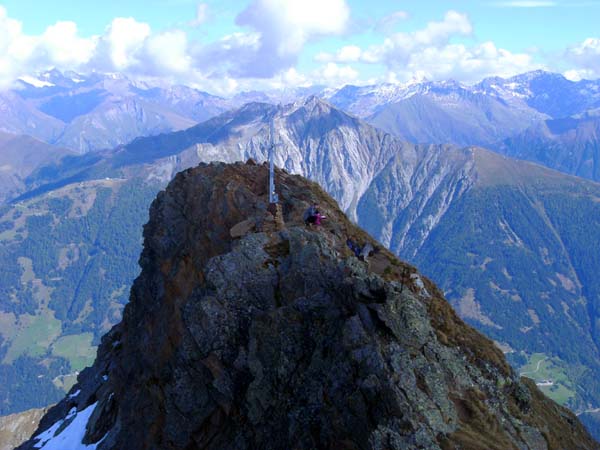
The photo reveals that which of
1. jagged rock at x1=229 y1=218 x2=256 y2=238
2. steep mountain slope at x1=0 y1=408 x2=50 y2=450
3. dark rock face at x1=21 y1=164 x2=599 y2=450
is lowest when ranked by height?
steep mountain slope at x1=0 y1=408 x2=50 y2=450

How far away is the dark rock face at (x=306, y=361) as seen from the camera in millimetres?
24234

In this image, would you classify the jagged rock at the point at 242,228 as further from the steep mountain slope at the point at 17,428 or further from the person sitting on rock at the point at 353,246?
the steep mountain slope at the point at 17,428

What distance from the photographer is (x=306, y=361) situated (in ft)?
91.2

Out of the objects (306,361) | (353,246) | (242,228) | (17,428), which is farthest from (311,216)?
(17,428)

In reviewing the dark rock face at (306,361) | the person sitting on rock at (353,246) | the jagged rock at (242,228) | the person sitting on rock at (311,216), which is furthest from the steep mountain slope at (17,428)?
the person sitting on rock at (353,246)

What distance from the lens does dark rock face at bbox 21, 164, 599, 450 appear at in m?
24.2

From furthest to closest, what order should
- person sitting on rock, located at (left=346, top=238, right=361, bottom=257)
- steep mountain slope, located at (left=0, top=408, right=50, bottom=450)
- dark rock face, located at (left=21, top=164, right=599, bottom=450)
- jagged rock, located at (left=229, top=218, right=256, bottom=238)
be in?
steep mountain slope, located at (left=0, top=408, right=50, bottom=450)
jagged rock, located at (left=229, top=218, right=256, bottom=238)
person sitting on rock, located at (left=346, top=238, right=361, bottom=257)
dark rock face, located at (left=21, top=164, right=599, bottom=450)

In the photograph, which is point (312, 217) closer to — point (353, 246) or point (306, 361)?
point (353, 246)

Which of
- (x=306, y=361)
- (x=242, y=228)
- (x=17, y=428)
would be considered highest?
(x=242, y=228)

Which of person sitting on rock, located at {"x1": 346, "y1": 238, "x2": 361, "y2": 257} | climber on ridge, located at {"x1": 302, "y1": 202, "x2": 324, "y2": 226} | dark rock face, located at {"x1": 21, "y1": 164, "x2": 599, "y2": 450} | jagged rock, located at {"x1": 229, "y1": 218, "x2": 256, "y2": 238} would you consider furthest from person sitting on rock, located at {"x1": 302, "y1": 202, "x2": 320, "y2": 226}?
jagged rock, located at {"x1": 229, "y1": 218, "x2": 256, "y2": 238}

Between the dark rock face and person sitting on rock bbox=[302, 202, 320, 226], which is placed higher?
person sitting on rock bbox=[302, 202, 320, 226]

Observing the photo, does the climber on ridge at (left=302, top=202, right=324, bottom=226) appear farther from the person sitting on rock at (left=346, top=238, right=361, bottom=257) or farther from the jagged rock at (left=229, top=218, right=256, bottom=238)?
the jagged rock at (left=229, top=218, right=256, bottom=238)

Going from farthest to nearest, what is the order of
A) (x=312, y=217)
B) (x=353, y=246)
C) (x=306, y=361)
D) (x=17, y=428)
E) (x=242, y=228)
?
(x=17, y=428)
(x=353, y=246)
(x=242, y=228)
(x=312, y=217)
(x=306, y=361)

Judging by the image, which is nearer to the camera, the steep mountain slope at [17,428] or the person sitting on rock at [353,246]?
the person sitting on rock at [353,246]
